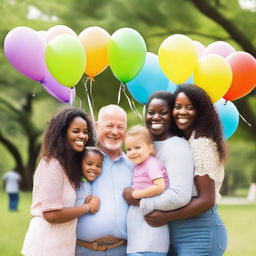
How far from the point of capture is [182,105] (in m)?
3.59

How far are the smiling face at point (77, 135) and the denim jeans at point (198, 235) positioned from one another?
69cm

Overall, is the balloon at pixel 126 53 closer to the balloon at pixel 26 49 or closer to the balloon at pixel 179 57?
the balloon at pixel 179 57

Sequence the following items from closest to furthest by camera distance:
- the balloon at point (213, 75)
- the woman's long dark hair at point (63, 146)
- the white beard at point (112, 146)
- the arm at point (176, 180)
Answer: the arm at point (176, 180), the woman's long dark hair at point (63, 146), the white beard at point (112, 146), the balloon at point (213, 75)

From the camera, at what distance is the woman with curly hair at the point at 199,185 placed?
137 inches

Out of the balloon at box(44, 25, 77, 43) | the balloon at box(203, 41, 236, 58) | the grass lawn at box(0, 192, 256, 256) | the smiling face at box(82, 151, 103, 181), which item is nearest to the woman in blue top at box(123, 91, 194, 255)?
the smiling face at box(82, 151, 103, 181)

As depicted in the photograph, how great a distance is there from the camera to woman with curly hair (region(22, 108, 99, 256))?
137 inches

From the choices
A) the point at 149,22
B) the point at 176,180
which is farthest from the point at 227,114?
the point at 149,22

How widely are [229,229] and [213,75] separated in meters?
8.75

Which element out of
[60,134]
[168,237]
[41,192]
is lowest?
[168,237]

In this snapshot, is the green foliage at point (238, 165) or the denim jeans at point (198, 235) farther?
the green foliage at point (238, 165)

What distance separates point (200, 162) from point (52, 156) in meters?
0.84

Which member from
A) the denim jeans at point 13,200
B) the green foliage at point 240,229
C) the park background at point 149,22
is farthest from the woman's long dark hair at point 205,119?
the denim jeans at point 13,200

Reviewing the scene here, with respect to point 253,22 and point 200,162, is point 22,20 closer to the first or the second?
point 253,22

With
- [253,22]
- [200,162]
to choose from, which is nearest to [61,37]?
[200,162]
